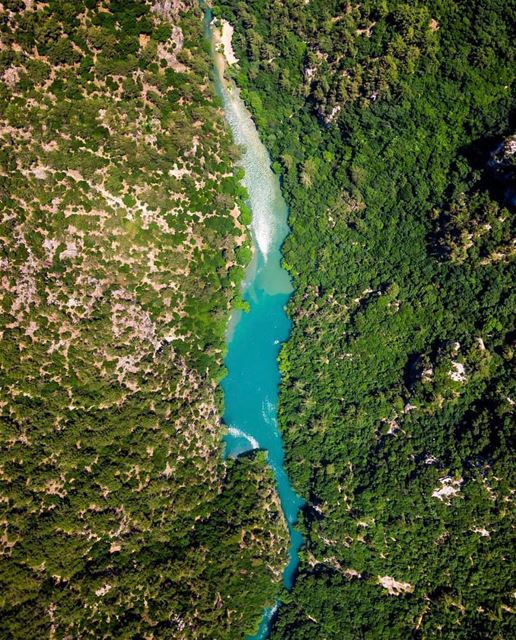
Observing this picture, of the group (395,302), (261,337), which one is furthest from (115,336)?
(395,302)

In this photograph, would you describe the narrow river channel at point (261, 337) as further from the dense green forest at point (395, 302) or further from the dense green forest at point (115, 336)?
the dense green forest at point (115, 336)

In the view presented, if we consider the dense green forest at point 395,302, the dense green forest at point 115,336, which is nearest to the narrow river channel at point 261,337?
the dense green forest at point 395,302

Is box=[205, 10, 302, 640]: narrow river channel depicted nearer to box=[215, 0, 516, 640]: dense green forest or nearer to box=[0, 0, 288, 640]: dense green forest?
box=[215, 0, 516, 640]: dense green forest

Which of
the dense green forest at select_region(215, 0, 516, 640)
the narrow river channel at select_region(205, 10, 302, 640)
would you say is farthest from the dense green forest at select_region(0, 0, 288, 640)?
the dense green forest at select_region(215, 0, 516, 640)

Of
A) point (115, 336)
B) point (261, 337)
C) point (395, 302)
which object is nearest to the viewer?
point (115, 336)

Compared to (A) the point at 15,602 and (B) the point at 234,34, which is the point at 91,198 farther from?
(A) the point at 15,602

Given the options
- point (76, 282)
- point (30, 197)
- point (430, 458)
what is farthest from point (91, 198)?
point (430, 458)

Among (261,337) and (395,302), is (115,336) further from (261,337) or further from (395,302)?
(395,302)
